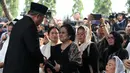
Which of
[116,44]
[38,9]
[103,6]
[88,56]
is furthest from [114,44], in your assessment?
[103,6]

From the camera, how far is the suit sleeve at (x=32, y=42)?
463cm

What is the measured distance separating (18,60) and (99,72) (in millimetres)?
1823

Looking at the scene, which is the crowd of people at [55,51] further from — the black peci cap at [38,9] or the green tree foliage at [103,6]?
the green tree foliage at [103,6]

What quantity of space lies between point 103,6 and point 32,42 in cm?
5366

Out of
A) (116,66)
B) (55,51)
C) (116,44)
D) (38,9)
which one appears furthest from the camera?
(116,44)

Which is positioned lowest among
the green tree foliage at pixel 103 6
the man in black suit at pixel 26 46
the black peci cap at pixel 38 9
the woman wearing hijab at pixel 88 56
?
the green tree foliage at pixel 103 6

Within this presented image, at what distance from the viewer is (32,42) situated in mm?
4645

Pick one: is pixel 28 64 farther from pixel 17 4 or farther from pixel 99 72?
pixel 17 4

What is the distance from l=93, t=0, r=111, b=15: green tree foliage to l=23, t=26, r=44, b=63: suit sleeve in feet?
171

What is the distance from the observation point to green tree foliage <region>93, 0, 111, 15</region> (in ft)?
186

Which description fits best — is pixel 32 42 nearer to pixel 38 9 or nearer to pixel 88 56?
pixel 38 9

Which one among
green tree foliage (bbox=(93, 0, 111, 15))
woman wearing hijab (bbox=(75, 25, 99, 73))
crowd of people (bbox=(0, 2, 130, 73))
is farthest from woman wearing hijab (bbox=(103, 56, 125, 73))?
green tree foliage (bbox=(93, 0, 111, 15))

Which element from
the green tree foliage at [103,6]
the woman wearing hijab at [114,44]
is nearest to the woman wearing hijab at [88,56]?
the woman wearing hijab at [114,44]

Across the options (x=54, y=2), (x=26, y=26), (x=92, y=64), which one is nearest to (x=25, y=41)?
(x=26, y=26)
